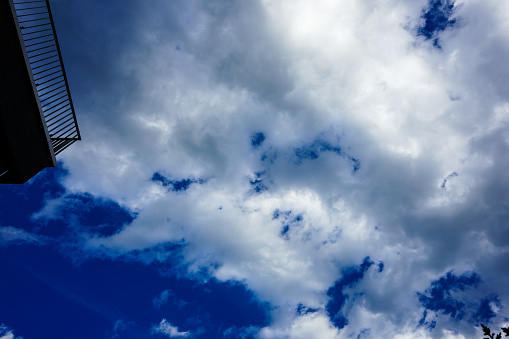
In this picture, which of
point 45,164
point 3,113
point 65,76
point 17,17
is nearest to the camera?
point 3,113

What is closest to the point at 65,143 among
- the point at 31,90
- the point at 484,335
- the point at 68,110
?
the point at 68,110

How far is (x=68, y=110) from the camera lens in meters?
10.6

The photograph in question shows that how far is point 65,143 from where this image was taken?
1044 cm

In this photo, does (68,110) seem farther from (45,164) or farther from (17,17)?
(17,17)

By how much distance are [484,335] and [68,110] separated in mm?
18174

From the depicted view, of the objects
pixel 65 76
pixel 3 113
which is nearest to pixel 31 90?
pixel 3 113

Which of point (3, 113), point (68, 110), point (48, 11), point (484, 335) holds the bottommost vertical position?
point (484, 335)

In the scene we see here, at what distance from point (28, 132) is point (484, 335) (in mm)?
17281

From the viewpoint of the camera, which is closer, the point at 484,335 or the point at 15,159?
the point at 15,159

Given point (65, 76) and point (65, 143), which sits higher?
point (65, 76)

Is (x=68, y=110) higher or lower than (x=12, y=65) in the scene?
higher

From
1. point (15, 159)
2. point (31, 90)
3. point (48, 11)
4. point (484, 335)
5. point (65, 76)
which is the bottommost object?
point (484, 335)

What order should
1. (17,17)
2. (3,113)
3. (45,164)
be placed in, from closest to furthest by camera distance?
(3,113) → (17,17) → (45,164)

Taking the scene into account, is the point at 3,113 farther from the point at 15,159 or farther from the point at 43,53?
the point at 43,53
